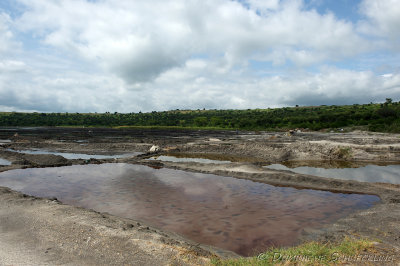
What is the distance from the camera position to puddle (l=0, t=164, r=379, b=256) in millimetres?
9148

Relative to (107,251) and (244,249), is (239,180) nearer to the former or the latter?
(244,249)

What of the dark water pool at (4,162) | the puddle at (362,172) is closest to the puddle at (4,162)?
the dark water pool at (4,162)

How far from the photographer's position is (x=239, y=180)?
1733 cm

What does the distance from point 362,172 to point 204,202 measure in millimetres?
14400

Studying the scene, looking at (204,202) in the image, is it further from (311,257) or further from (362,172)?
(362,172)

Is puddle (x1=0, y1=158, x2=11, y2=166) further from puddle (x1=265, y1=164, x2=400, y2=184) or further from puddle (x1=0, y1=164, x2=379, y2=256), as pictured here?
puddle (x1=265, y1=164, x2=400, y2=184)

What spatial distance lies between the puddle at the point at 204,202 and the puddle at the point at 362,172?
5.20m

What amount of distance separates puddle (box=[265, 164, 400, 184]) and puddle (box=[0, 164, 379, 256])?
17.1 feet

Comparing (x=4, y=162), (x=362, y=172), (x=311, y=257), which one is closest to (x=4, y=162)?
(x=4, y=162)

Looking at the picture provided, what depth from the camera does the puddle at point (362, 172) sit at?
699 inches

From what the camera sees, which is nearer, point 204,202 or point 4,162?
point 204,202

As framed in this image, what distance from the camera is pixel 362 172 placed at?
65.0ft

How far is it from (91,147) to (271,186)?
27.8m

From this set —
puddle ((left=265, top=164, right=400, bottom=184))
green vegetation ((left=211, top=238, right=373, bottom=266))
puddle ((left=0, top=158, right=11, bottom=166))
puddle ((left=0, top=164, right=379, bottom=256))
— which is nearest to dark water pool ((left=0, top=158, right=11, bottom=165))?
puddle ((left=0, top=158, right=11, bottom=166))
